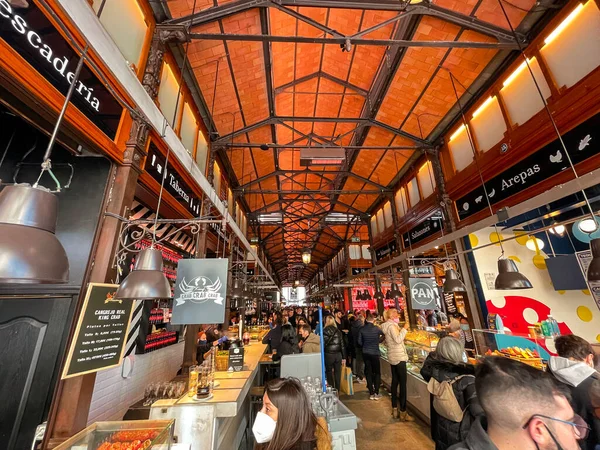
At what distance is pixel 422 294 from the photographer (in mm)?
6410

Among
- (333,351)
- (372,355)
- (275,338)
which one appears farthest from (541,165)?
(275,338)

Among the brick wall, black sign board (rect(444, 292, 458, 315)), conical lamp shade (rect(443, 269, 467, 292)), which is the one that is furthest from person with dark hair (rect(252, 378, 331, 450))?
black sign board (rect(444, 292, 458, 315))

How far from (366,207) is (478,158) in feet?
20.7

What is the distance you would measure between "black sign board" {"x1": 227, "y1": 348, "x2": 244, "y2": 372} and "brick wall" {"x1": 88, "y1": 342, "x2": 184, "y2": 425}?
60.1 inches

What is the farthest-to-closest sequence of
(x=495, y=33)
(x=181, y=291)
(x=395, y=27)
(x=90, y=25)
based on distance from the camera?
1. (x=395, y=27)
2. (x=495, y=33)
3. (x=181, y=291)
4. (x=90, y=25)

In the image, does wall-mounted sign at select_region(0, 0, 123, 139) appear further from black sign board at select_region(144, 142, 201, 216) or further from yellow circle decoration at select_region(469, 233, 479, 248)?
yellow circle decoration at select_region(469, 233, 479, 248)

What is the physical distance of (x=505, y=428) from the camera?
3.96 feet

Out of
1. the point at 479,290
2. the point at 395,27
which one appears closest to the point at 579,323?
the point at 479,290

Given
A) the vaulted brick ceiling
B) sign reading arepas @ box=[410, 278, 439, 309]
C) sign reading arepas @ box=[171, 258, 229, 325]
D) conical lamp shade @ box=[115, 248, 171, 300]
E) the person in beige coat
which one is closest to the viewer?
conical lamp shade @ box=[115, 248, 171, 300]

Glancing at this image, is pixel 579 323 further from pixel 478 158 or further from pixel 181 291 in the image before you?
pixel 181 291

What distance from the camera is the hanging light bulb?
216 inches

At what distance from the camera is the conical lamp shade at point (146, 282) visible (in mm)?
1912

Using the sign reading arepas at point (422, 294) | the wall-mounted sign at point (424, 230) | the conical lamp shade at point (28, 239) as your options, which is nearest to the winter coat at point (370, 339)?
the sign reading arepas at point (422, 294)

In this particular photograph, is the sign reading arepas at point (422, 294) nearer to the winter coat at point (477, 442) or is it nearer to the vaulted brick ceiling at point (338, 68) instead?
the vaulted brick ceiling at point (338, 68)
